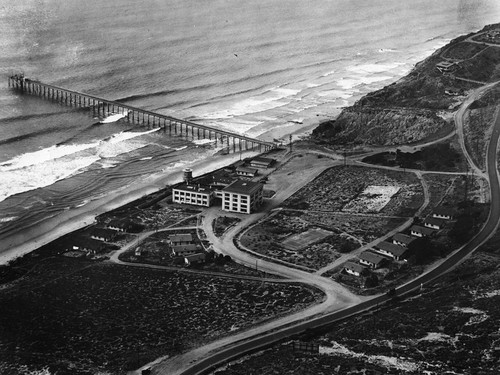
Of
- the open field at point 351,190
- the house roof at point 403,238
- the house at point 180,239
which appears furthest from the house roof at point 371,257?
the house at point 180,239

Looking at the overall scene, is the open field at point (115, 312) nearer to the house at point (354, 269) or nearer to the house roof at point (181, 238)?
the house at point (354, 269)

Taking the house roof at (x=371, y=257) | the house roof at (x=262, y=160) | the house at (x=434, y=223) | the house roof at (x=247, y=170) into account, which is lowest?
the house roof at (x=371, y=257)

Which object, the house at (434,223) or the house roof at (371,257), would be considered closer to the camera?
the house roof at (371,257)

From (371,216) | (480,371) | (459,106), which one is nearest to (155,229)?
(371,216)

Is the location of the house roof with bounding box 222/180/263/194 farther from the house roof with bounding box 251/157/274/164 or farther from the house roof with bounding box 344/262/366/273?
the house roof with bounding box 344/262/366/273

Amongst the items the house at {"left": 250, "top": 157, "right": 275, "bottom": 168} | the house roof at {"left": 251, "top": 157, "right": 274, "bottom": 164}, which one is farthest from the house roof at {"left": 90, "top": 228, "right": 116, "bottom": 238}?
the house roof at {"left": 251, "top": 157, "right": 274, "bottom": 164}

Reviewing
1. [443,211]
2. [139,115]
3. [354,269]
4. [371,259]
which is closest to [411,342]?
[354,269]
